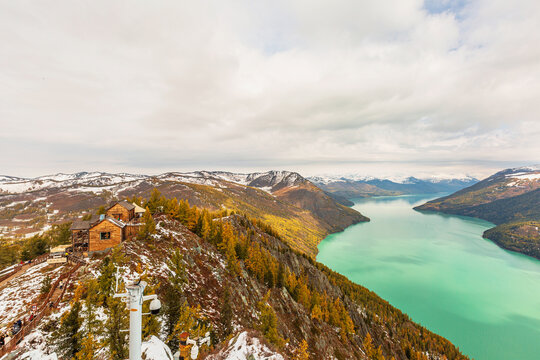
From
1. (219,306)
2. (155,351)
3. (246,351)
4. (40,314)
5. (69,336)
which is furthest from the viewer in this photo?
(219,306)

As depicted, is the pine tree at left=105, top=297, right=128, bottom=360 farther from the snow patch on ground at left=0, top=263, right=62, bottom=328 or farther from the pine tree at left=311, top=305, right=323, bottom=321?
the pine tree at left=311, top=305, right=323, bottom=321

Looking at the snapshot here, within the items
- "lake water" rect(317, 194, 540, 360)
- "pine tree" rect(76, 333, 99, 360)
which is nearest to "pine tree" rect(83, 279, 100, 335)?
"pine tree" rect(76, 333, 99, 360)

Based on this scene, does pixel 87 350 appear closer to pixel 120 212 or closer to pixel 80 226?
pixel 80 226

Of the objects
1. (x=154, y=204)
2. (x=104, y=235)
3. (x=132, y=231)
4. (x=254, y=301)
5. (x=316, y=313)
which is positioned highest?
(x=154, y=204)

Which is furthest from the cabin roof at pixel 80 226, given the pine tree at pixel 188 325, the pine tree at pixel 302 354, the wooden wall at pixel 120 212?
the pine tree at pixel 302 354

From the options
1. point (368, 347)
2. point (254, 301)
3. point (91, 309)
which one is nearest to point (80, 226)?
point (91, 309)

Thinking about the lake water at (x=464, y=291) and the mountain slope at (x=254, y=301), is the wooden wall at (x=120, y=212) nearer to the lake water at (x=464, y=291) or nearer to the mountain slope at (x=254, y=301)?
the mountain slope at (x=254, y=301)

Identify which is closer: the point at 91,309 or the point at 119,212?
the point at 91,309

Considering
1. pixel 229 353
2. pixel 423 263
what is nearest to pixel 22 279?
pixel 229 353
